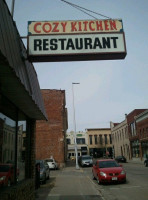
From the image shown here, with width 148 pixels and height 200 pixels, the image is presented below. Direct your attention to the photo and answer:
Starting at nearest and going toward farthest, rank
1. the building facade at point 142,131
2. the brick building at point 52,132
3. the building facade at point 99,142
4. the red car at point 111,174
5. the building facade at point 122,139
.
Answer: the red car at point 111,174 < the brick building at point 52,132 < the building facade at point 142,131 < the building facade at point 122,139 < the building facade at point 99,142

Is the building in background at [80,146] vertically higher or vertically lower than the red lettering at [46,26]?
lower

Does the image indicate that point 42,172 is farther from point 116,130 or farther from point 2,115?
point 116,130

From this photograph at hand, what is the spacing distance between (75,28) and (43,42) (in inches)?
41.7

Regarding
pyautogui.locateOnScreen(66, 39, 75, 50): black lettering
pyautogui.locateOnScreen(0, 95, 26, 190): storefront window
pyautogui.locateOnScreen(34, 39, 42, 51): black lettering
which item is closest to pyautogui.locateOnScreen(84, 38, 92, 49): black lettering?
pyautogui.locateOnScreen(66, 39, 75, 50): black lettering

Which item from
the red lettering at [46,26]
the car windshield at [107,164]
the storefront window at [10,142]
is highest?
the red lettering at [46,26]

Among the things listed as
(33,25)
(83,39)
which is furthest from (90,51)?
(33,25)

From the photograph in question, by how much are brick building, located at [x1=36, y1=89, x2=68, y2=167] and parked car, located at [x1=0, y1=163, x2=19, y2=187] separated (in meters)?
27.6

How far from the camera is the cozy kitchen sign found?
5797mm

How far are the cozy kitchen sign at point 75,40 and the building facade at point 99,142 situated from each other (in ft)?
243

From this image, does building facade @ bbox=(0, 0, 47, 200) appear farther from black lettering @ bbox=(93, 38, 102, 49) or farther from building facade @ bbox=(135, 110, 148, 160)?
building facade @ bbox=(135, 110, 148, 160)

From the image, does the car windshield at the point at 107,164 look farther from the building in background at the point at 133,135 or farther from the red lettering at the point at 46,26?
the building in background at the point at 133,135

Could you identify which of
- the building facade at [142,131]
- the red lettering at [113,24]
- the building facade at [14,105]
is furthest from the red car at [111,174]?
the building facade at [142,131]

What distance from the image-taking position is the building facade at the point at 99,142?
78000 mm

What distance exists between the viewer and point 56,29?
20.2ft
